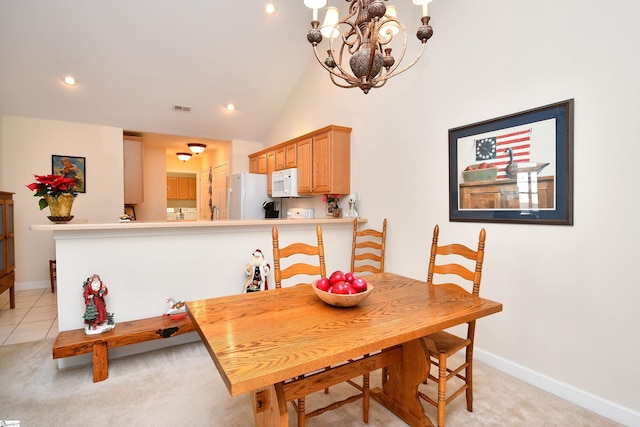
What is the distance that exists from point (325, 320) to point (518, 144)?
197cm

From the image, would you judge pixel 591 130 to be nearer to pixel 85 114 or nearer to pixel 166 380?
pixel 166 380

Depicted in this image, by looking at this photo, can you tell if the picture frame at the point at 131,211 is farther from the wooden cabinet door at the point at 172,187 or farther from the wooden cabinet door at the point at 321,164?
the wooden cabinet door at the point at 321,164

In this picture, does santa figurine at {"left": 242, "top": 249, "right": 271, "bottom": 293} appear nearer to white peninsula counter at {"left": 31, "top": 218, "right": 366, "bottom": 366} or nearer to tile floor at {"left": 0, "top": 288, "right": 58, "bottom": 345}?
white peninsula counter at {"left": 31, "top": 218, "right": 366, "bottom": 366}

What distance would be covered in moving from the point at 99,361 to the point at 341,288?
197 centimetres

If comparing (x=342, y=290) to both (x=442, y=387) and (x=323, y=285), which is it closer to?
(x=323, y=285)

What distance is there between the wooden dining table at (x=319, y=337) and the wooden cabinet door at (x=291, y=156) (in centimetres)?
291

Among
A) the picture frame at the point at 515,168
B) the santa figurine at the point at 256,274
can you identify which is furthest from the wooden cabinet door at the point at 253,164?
the picture frame at the point at 515,168

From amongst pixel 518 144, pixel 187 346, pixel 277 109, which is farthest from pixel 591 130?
pixel 277 109

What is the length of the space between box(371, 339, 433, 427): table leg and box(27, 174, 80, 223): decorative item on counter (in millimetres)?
2520

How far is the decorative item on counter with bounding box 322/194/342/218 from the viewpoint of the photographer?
4172 mm

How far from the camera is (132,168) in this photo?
5473 mm

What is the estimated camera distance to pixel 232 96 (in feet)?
16.4

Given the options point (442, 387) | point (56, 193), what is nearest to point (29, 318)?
point (56, 193)

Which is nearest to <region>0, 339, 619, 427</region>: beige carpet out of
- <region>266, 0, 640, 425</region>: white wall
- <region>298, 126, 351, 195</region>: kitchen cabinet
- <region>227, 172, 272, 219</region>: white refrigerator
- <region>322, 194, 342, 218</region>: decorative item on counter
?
<region>266, 0, 640, 425</region>: white wall
